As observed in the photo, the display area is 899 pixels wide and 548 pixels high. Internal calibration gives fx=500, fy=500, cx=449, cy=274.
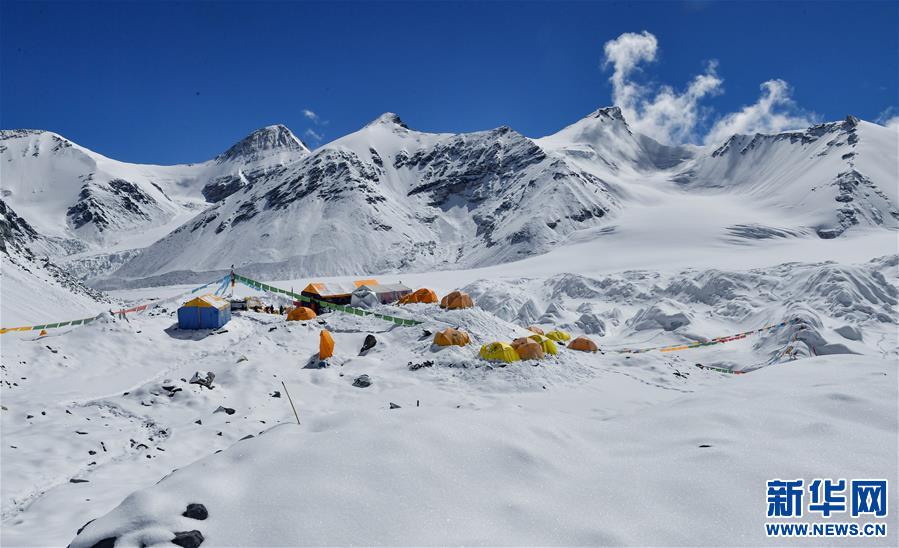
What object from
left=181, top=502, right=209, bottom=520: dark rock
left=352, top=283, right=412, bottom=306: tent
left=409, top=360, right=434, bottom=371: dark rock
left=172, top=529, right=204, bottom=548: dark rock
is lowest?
left=172, top=529, right=204, bottom=548: dark rock

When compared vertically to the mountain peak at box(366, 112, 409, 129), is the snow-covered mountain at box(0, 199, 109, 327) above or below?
below

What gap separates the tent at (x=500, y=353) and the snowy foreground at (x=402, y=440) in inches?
18.7

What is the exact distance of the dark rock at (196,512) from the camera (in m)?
5.69

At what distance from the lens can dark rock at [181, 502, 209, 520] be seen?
18.7 ft

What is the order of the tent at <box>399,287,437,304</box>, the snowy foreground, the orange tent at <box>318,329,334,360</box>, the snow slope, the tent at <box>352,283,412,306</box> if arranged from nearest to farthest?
the snowy foreground, the orange tent at <box>318,329,334,360</box>, the tent at <box>399,287,437,304</box>, the tent at <box>352,283,412,306</box>, the snow slope

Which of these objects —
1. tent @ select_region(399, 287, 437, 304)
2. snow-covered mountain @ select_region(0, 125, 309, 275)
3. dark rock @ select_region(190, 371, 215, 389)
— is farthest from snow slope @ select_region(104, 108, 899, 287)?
dark rock @ select_region(190, 371, 215, 389)

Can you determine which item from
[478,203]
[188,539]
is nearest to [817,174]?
[478,203]

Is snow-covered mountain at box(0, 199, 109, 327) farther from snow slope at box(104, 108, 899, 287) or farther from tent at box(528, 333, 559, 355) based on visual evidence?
snow slope at box(104, 108, 899, 287)

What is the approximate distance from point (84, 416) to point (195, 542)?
1018 centimetres

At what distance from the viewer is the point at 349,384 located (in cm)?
1744

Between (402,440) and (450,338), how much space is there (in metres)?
13.6

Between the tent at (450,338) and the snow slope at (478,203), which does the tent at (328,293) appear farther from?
the snow slope at (478,203)

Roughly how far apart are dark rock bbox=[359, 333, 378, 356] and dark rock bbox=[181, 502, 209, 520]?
51.4 feet

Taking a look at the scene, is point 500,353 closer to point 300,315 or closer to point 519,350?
point 519,350
